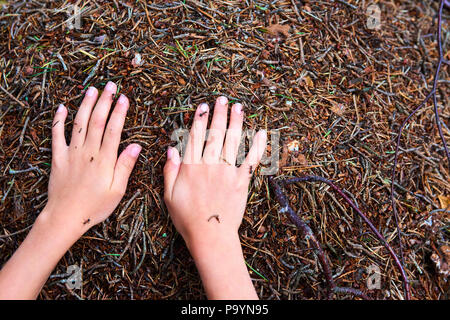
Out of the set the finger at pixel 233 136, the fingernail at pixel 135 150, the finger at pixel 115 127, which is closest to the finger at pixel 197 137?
the finger at pixel 233 136

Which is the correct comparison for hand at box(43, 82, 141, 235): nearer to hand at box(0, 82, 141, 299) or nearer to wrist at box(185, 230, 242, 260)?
hand at box(0, 82, 141, 299)

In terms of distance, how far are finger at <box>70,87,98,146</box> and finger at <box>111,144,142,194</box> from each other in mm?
281

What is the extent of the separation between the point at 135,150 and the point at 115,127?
6.9 inches

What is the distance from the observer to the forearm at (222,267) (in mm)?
1655

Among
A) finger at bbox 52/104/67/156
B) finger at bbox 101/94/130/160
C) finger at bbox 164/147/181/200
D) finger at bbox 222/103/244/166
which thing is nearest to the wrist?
finger at bbox 164/147/181/200

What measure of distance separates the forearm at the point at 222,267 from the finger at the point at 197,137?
0.44 meters

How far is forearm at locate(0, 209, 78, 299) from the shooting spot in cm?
164

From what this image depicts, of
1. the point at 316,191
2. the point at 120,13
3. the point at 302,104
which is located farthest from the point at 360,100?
the point at 120,13

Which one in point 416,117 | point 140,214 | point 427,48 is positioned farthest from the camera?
point 427,48

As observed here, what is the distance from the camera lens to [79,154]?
6.14 feet

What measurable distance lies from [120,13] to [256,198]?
50.7 inches

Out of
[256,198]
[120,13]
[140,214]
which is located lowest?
[140,214]
